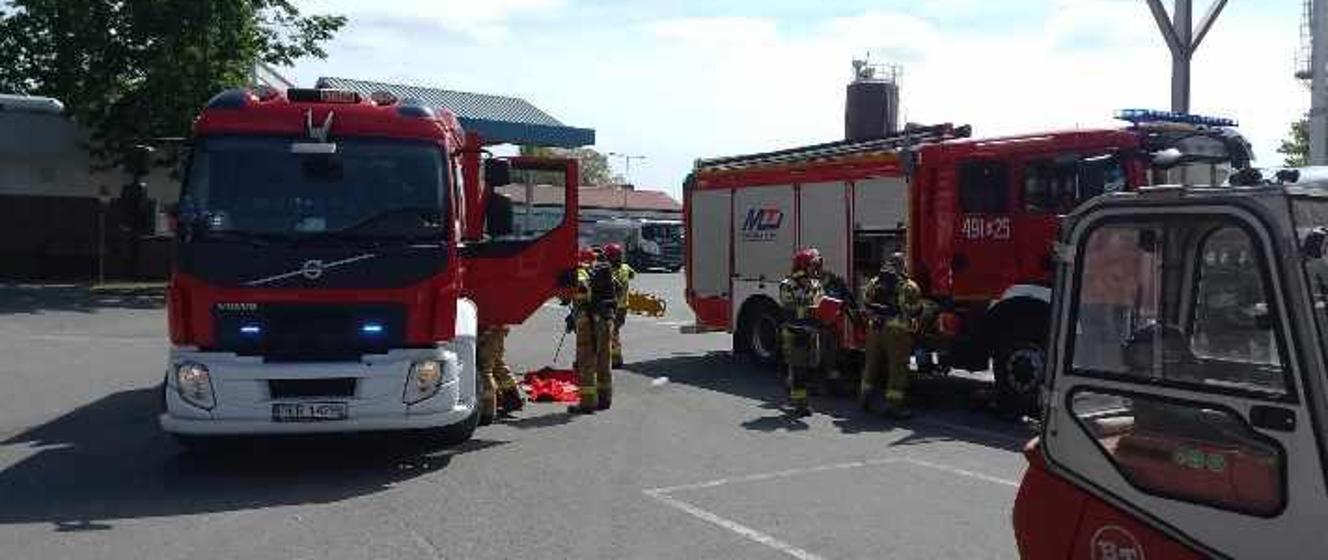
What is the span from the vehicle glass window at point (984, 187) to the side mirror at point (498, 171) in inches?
180

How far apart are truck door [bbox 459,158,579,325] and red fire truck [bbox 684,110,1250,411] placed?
3545 millimetres

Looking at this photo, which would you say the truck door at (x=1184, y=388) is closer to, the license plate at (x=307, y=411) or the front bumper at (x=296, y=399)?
the front bumper at (x=296, y=399)

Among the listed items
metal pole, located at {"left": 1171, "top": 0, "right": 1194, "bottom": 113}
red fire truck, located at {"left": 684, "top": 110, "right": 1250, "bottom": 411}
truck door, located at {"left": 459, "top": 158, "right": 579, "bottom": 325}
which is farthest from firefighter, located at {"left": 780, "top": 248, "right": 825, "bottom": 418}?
metal pole, located at {"left": 1171, "top": 0, "right": 1194, "bottom": 113}

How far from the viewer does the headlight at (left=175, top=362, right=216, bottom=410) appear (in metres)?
7.64

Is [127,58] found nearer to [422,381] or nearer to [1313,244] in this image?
[422,381]

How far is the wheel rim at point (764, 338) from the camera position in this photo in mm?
14102

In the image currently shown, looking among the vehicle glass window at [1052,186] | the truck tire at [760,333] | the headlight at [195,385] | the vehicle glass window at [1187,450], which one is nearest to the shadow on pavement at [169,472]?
the headlight at [195,385]

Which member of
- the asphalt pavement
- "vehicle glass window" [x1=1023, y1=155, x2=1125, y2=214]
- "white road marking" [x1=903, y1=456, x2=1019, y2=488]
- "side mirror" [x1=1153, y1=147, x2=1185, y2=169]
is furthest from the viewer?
"vehicle glass window" [x1=1023, y1=155, x2=1125, y2=214]

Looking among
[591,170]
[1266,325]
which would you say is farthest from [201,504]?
[591,170]

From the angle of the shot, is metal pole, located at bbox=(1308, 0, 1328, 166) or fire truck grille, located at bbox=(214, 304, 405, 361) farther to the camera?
metal pole, located at bbox=(1308, 0, 1328, 166)

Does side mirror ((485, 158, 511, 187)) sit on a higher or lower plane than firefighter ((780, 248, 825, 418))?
higher

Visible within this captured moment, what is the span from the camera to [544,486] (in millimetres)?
7633

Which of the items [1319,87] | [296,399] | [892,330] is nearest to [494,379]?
[296,399]

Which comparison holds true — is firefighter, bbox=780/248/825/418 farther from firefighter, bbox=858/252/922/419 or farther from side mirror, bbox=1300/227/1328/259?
side mirror, bbox=1300/227/1328/259
